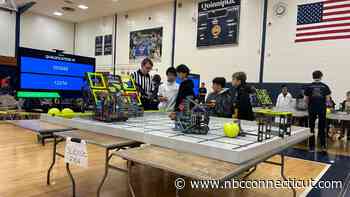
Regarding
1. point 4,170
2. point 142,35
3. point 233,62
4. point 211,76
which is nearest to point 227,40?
point 233,62

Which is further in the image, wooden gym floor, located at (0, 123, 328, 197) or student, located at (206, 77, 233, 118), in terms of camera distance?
student, located at (206, 77, 233, 118)

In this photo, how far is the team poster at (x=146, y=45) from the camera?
10375 millimetres

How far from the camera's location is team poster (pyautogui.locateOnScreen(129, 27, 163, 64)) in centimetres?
1038

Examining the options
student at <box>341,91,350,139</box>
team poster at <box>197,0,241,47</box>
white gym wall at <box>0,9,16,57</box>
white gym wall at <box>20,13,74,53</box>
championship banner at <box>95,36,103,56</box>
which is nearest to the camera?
student at <box>341,91,350,139</box>

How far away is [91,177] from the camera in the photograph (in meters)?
2.89

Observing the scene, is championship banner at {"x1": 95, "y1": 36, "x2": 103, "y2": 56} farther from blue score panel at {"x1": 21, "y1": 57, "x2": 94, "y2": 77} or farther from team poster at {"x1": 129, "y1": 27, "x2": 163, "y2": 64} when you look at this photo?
blue score panel at {"x1": 21, "y1": 57, "x2": 94, "y2": 77}

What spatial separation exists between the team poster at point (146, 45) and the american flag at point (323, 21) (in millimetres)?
5156

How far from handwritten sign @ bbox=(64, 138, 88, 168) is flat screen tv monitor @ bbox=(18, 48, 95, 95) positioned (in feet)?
9.83

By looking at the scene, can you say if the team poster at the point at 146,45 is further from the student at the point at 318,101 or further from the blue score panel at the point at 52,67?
the student at the point at 318,101

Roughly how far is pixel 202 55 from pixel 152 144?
7.99 metres

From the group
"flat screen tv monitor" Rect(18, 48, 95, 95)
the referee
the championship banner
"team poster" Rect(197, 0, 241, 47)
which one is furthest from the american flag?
the championship banner

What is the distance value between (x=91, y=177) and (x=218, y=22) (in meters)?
7.26

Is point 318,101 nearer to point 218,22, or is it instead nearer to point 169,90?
point 169,90

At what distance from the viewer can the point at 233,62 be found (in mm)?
8539
